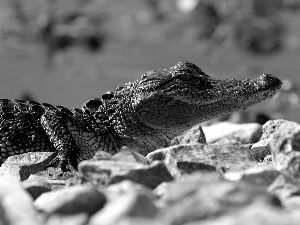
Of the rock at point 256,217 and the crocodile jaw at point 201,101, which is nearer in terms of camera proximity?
the rock at point 256,217

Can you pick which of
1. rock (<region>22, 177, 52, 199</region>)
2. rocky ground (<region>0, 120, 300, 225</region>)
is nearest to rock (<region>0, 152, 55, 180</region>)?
rocky ground (<region>0, 120, 300, 225</region>)

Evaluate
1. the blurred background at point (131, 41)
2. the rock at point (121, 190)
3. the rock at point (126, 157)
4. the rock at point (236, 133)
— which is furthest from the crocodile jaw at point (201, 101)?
the blurred background at point (131, 41)

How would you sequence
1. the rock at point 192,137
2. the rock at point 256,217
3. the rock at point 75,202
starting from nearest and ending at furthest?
the rock at point 256,217 → the rock at point 75,202 → the rock at point 192,137

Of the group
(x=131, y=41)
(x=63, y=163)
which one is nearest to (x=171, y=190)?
(x=63, y=163)

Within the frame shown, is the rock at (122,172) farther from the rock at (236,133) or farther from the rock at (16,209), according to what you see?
the rock at (236,133)

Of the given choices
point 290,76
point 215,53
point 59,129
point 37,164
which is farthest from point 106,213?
point 215,53

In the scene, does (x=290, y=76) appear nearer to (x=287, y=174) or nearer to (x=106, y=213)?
(x=287, y=174)

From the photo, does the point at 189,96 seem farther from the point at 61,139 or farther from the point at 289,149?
the point at 289,149
